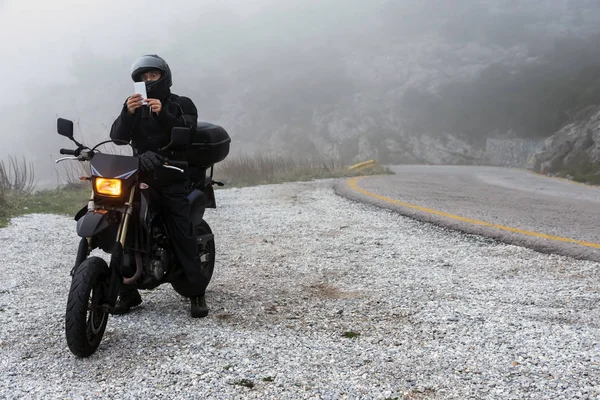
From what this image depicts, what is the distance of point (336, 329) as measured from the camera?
367 cm

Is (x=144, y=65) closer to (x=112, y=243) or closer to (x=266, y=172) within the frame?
(x=112, y=243)

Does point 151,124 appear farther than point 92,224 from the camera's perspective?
Yes

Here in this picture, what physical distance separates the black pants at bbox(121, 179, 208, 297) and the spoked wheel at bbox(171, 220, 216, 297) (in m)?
0.07

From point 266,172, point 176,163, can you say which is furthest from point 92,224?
point 266,172

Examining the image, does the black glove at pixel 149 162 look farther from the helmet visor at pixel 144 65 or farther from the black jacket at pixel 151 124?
the helmet visor at pixel 144 65

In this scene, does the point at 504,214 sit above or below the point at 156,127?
below

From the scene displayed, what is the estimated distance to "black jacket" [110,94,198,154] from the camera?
155 inches

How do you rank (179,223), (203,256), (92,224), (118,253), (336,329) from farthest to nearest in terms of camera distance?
(203,256) < (179,223) < (336,329) < (118,253) < (92,224)

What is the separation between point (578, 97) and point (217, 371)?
38.2m

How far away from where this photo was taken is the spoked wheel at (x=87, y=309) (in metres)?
3.10

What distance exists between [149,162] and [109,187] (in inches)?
11.6

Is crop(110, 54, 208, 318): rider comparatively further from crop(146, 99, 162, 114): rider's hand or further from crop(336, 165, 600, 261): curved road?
crop(336, 165, 600, 261): curved road

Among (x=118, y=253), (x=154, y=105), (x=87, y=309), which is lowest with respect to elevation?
(x=87, y=309)

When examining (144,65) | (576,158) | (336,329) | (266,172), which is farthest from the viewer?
(576,158)
